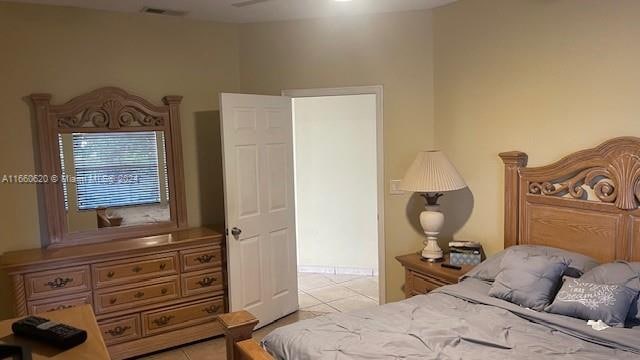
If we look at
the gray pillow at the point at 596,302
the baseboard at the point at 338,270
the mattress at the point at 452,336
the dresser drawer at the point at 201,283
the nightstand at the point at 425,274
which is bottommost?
the baseboard at the point at 338,270

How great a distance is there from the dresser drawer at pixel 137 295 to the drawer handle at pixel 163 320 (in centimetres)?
14

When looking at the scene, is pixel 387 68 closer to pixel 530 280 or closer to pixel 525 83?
pixel 525 83

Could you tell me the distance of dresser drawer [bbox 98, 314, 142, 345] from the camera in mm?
3400

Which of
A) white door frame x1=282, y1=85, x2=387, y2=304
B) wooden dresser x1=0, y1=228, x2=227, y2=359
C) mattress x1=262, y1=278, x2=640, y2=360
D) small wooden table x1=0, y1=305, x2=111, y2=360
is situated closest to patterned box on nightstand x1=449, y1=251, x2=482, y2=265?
mattress x1=262, y1=278, x2=640, y2=360

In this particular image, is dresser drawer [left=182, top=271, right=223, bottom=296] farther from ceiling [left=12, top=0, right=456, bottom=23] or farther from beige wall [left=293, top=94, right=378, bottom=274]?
ceiling [left=12, top=0, right=456, bottom=23]

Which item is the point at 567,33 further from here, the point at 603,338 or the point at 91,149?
the point at 91,149

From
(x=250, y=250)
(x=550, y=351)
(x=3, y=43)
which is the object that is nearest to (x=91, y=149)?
(x=3, y=43)

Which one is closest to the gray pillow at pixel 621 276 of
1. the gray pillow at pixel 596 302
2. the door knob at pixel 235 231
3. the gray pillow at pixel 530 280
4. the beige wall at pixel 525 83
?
the gray pillow at pixel 596 302

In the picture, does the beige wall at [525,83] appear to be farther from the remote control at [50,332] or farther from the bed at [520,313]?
the remote control at [50,332]

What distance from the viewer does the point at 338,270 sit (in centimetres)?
560

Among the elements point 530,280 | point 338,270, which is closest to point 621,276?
point 530,280

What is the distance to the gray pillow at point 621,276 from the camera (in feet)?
7.06

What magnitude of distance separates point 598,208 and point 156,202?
10.6ft

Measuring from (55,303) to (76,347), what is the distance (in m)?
1.89
